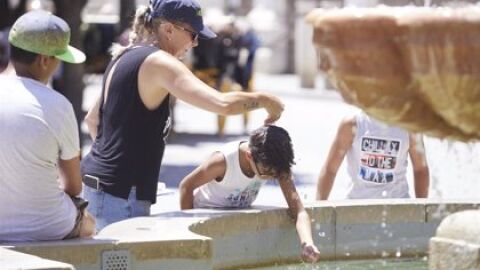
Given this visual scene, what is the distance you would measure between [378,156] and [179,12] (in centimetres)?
153

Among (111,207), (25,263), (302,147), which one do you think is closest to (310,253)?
(111,207)

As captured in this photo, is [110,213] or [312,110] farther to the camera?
[312,110]

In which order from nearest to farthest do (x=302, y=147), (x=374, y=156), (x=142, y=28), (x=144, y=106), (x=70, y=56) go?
(x=70, y=56), (x=144, y=106), (x=142, y=28), (x=374, y=156), (x=302, y=147)

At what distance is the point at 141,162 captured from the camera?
6.99 meters

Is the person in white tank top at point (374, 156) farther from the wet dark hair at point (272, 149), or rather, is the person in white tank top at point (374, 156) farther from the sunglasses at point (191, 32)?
the sunglasses at point (191, 32)

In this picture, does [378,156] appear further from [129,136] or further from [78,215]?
[78,215]

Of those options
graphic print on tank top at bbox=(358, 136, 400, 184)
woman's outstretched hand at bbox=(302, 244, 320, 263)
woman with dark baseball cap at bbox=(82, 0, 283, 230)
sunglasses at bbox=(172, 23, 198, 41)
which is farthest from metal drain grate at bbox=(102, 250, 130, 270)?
graphic print on tank top at bbox=(358, 136, 400, 184)

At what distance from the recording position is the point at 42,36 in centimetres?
661

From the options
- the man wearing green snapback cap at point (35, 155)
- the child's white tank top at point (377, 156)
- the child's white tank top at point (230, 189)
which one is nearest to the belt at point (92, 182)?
the man wearing green snapback cap at point (35, 155)

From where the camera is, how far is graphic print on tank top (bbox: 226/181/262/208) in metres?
7.52

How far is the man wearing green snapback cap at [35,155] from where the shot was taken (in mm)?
6332

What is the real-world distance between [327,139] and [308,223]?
43.8 feet

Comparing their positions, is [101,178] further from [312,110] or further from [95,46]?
[95,46]

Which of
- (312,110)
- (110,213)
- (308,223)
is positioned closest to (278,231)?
(308,223)
